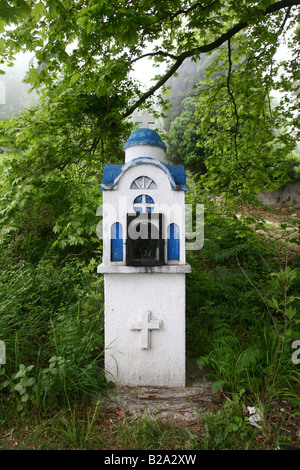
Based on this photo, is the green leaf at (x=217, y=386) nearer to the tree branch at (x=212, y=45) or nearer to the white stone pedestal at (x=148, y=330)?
the white stone pedestal at (x=148, y=330)

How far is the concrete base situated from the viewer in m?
2.48

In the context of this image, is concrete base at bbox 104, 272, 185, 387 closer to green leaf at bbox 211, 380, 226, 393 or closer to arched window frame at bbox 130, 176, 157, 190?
green leaf at bbox 211, 380, 226, 393

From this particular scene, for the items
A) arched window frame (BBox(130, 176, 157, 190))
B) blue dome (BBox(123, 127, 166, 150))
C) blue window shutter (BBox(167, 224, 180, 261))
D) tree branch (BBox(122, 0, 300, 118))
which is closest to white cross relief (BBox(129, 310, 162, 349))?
blue window shutter (BBox(167, 224, 180, 261))

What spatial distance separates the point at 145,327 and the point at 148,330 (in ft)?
0.14

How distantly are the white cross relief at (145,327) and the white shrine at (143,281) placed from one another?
0.03 feet

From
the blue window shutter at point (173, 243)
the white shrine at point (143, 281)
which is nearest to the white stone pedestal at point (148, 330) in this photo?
the white shrine at point (143, 281)

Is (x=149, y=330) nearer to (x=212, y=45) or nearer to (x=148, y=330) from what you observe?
(x=148, y=330)

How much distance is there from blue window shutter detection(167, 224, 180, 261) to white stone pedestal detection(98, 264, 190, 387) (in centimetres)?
16

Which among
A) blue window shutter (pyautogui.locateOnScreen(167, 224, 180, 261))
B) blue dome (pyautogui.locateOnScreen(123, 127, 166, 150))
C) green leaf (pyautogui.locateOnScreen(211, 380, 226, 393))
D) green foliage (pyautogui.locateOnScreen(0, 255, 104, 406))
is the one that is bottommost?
green leaf (pyautogui.locateOnScreen(211, 380, 226, 393))

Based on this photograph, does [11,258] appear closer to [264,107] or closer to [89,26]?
Result: [89,26]

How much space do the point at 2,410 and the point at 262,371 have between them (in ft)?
6.96

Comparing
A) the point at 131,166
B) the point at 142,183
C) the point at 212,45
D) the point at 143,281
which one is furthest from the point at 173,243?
the point at 212,45
